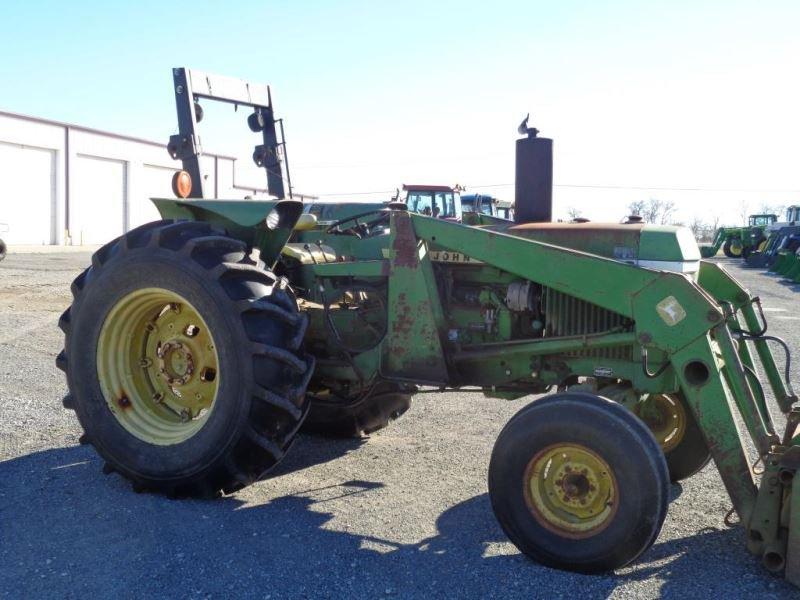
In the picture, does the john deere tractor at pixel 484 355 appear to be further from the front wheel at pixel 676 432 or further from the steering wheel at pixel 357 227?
the steering wheel at pixel 357 227

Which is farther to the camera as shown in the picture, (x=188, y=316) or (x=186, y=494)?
(x=188, y=316)

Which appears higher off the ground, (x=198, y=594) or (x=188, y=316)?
(x=188, y=316)

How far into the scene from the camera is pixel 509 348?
4.41m

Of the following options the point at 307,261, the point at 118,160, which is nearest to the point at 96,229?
the point at 118,160

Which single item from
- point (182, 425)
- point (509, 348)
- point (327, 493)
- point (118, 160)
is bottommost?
point (327, 493)

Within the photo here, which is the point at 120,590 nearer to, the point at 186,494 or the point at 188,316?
the point at 186,494

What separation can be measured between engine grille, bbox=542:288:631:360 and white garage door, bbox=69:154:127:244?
38921 millimetres

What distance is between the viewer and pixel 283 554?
3.72 metres

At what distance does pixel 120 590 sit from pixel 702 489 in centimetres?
340

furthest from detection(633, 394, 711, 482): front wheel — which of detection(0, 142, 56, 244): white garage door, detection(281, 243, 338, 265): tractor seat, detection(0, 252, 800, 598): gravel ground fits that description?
detection(0, 142, 56, 244): white garage door

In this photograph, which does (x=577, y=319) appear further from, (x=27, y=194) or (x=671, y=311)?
(x=27, y=194)

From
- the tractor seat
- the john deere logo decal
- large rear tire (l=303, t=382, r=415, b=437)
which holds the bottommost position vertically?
large rear tire (l=303, t=382, r=415, b=437)

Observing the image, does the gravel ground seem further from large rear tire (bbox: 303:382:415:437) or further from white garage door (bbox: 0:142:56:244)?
white garage door (bbox: 0:142:56:244)

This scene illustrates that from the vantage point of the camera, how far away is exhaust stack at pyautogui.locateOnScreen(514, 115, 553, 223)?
4672 millimetres
